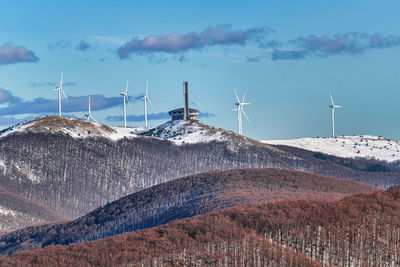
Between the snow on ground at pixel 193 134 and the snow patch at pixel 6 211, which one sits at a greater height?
the snow on ground at pixel 193 134

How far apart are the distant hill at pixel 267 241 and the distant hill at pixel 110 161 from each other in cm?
8768

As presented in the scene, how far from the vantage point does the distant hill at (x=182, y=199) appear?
241 feet

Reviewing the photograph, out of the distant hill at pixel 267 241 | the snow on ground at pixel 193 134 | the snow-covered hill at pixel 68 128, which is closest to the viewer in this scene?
the distant hill at pixel 267 241

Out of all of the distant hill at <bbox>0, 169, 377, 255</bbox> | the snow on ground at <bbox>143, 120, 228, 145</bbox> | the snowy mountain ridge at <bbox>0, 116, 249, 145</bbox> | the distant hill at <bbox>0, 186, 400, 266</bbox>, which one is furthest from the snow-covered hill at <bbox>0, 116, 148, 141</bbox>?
the distant hill at <bbox>0, 186, 400, 266</bbox>

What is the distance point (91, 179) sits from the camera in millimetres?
152750

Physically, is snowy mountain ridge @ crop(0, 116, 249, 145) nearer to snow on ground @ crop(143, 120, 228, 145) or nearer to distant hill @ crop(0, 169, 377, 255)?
snow on ground @ crop(143, 120, 228, 145)

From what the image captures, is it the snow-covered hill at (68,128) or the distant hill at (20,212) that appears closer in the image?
the distant hill at (20,212)

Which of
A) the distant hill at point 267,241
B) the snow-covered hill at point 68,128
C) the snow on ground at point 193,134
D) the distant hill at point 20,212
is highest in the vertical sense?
the distant hill at point 267,241

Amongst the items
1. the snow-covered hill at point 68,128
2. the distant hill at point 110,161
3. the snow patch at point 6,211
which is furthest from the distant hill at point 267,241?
the snow-covered hill at point 68,128

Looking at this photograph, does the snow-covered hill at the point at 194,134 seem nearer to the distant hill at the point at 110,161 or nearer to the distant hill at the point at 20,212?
the distant hill at the point at 110,161

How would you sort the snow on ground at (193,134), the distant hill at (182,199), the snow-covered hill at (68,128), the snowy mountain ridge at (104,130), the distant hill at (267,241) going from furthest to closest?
the snow on ground at (193,134) < the snowy mountain ridge at (104,130) < the snow-covered hill at (68,128) < the distant hill at (182,199) < the distant hill at (267,241)

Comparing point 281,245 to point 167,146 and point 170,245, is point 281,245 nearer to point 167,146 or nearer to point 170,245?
point 170,245

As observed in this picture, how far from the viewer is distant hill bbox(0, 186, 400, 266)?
3916 cm

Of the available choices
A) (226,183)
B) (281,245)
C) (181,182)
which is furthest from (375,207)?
(181,182)
